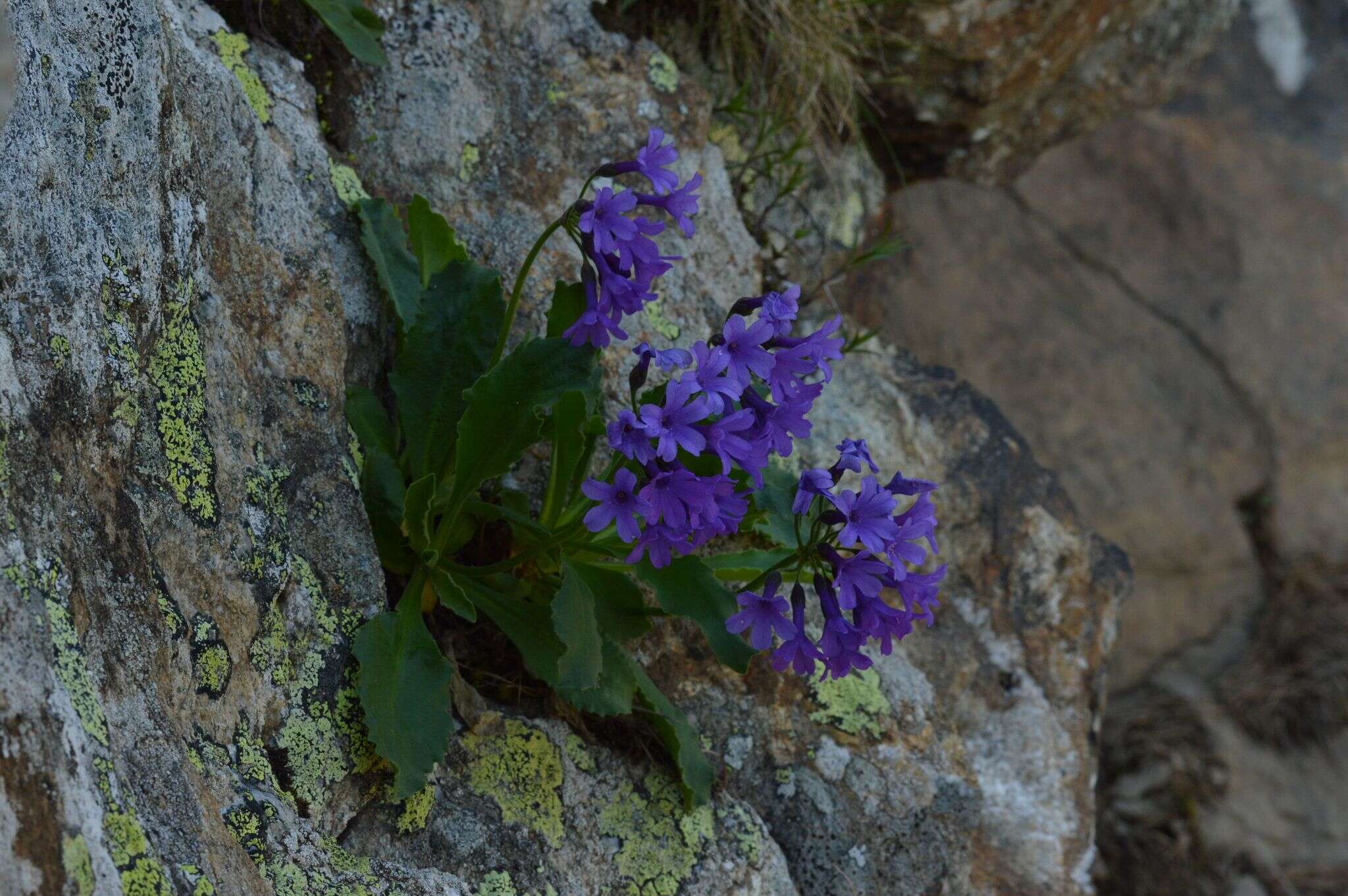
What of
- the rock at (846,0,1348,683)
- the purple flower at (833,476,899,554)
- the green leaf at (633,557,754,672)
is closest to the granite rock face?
the green leaf at (633,557,754,672)

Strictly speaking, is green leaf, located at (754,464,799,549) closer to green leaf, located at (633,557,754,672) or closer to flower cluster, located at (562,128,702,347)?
green leaf, located at (633,557,754,672)

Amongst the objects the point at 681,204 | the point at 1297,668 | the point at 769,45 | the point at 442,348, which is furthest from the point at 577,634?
the point at 1297,668

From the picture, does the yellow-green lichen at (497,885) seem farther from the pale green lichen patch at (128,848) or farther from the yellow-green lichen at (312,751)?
the pale green lichen patch at (128,848)

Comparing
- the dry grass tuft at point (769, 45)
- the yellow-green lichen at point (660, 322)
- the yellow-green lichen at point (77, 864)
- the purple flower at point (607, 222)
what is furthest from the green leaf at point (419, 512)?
the dry grass tuft at point (769, 45)

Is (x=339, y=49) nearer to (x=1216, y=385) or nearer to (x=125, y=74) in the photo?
(x=125, y=74)

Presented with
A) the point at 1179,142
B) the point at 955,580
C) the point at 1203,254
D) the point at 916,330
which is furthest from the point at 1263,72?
the point at 955,580

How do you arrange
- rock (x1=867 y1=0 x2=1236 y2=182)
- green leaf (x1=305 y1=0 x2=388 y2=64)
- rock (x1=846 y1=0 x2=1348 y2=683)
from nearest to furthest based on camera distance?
green leaf (x1=305 y1=0 x2=388 y2=64) < rock (x1=867 y1=0 x2=1236 y2=182) < rock (x1=846 y1=0 x2=1348 y2=683)
